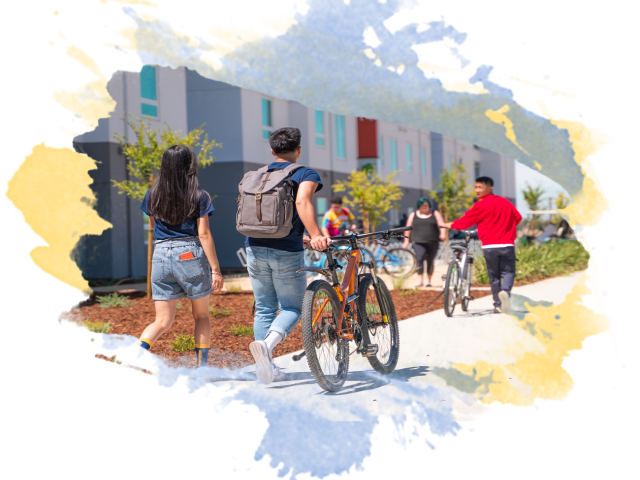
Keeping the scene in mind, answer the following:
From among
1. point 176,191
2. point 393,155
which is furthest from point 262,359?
point 393,155

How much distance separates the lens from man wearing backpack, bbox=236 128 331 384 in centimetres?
468

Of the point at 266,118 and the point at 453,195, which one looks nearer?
the point at 266,118

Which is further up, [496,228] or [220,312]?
[496,228]

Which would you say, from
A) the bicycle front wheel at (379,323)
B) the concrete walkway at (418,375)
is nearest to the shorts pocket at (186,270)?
the concrete walkway at (418,375)

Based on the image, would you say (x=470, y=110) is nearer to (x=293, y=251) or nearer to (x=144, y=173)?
(x=293, y=251)

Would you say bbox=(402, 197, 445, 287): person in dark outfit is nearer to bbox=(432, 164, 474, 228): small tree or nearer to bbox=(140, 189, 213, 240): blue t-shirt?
bbox=(140, 189, 213, 240): blue t-shirt

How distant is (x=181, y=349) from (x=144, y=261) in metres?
10.6

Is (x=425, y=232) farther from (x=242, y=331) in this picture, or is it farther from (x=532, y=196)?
(x=532, y=196)

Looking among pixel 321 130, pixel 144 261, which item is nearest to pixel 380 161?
pixel 321 130

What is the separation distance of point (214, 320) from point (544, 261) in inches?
379

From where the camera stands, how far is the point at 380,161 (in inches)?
1256

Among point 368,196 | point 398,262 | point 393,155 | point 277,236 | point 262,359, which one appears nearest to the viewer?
point 262,359

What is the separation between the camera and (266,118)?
22.5 m

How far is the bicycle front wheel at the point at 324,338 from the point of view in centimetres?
446
